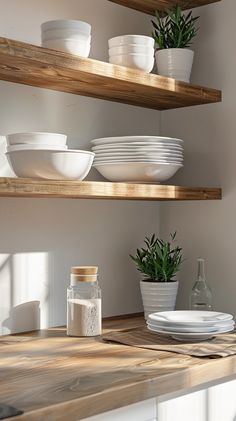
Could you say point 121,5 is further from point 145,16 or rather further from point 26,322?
point 26,322

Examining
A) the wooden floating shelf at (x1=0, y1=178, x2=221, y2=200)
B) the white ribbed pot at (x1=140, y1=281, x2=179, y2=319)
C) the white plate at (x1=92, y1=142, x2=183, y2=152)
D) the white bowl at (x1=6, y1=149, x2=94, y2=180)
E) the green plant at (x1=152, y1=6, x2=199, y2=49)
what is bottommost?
the white ribbed pot at (x1=140, y1=281, x2=179, y2=319)

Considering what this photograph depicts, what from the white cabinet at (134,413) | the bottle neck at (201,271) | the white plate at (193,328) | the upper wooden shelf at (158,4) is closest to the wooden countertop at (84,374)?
the white cabinet at (134,413)

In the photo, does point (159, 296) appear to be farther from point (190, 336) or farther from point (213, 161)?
point (213, 161)

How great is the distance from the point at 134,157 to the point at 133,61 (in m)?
0.31

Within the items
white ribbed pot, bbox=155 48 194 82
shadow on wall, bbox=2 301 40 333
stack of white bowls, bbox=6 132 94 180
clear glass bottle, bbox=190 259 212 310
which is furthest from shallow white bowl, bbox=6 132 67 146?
clear glass bottle, bbox=190 259 212 310

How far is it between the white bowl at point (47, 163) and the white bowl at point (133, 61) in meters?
0.42

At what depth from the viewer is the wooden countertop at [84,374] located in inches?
59.8

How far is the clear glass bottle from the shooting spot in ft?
8.36

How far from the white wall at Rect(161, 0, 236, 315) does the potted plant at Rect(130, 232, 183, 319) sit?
14cm

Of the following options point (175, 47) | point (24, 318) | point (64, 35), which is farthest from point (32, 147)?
point (175, 47)

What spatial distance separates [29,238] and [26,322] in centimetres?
27

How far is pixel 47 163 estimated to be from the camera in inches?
80.4

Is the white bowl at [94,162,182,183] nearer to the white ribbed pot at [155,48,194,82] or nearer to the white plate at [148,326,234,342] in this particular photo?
the white ribbed pot at [155,48,194,82]

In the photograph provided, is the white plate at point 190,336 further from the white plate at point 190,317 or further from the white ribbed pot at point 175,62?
the white ribbed pot at point 175,62
